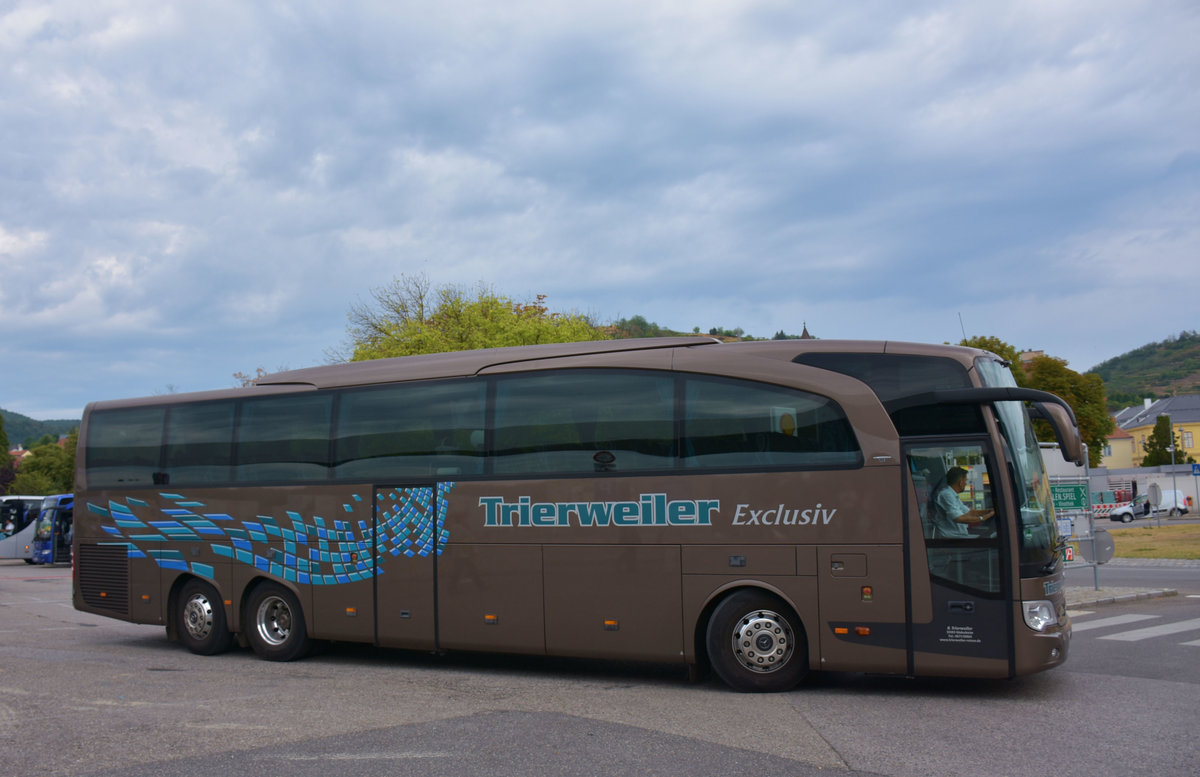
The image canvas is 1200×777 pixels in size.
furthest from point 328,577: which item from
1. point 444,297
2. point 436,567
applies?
point 444,297

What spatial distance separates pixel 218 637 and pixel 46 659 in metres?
1.95

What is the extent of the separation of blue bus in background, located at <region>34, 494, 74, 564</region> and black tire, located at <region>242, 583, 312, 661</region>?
3242 cm

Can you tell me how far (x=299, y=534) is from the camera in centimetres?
1188

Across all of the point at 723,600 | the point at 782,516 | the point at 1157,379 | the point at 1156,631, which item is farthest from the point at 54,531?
the point at 1157,379

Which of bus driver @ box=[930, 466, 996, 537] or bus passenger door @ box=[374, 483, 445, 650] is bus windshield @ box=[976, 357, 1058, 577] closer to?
bus driver @ box=[930, 466, 996, 537]

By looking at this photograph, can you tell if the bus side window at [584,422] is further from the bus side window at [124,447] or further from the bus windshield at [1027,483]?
the bus side window at [124,447]

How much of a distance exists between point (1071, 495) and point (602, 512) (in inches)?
418

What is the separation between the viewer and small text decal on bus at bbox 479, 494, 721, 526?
9.48 metres

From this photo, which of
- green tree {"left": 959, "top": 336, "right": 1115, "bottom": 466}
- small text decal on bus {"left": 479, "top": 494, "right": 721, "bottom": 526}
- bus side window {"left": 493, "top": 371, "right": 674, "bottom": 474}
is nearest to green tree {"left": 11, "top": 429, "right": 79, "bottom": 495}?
green tree {"left": 959, "top": 336, "right": 1115, "bottom": 466}

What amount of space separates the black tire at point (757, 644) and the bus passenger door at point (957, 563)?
108 centimetres

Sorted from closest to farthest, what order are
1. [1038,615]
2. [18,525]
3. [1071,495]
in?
[1038,615], [1071,495], [18,525]

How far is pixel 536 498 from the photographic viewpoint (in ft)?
33.6

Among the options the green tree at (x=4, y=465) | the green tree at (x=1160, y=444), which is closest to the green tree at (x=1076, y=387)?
the green tree at (x=1160, y=444)

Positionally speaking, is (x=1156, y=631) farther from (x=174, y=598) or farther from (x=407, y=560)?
(x=174, y=598)
